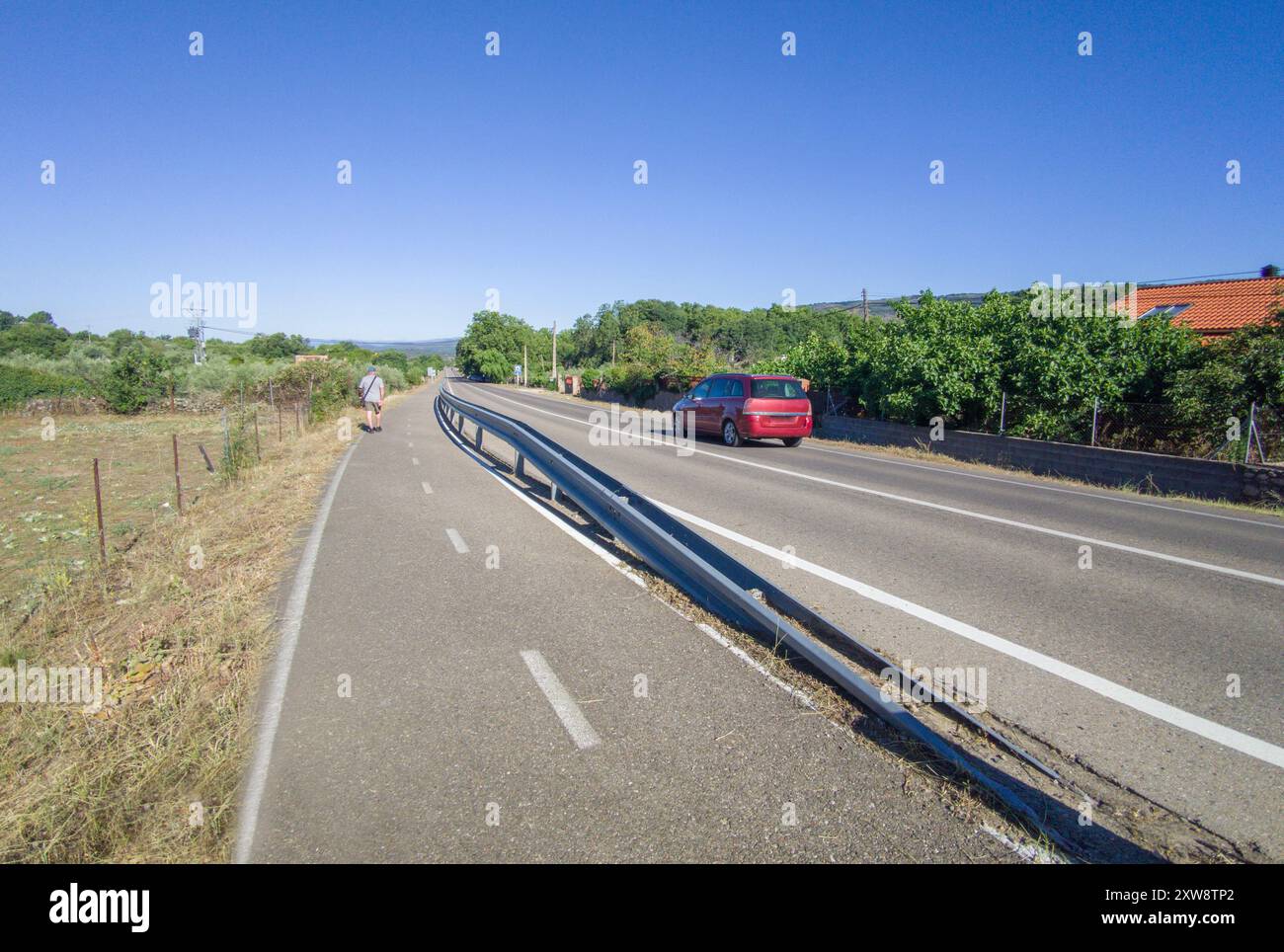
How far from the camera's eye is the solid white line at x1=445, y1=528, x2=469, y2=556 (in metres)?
7.53

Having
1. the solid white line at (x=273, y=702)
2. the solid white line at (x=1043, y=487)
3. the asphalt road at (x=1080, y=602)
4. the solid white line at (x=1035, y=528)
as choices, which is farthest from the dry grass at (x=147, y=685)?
the solid white line at (x=1043, y=487)

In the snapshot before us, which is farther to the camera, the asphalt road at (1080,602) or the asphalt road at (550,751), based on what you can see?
the asphalt road at (1080,602)

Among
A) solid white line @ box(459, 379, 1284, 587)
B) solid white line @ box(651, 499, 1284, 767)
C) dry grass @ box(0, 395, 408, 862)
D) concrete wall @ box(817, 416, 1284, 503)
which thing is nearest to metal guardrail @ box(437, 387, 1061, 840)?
solid white line @ box(651, 499, 1284, 767)

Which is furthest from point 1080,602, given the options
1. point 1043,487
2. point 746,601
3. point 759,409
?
point 759,409

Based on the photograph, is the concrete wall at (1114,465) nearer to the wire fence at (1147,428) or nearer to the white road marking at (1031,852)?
the wire fence at (1147,428)

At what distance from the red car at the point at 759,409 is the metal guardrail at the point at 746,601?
893 cm

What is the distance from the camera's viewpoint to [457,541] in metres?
7.88

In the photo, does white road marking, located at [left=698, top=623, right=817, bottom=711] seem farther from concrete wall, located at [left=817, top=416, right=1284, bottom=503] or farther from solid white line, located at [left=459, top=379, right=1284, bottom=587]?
concrete wall, located at [left=817, top=416, right=1284, bottom=503]

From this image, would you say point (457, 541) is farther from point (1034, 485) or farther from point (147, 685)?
point (1034, 485)

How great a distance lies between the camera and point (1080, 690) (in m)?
4.21

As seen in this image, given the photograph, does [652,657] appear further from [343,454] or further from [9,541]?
[343,454]

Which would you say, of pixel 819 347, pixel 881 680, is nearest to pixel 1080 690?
pixel 881 680

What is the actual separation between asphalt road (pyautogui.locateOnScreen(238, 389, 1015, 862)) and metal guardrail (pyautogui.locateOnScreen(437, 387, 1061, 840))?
25 cm

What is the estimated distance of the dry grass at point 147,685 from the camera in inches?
116
